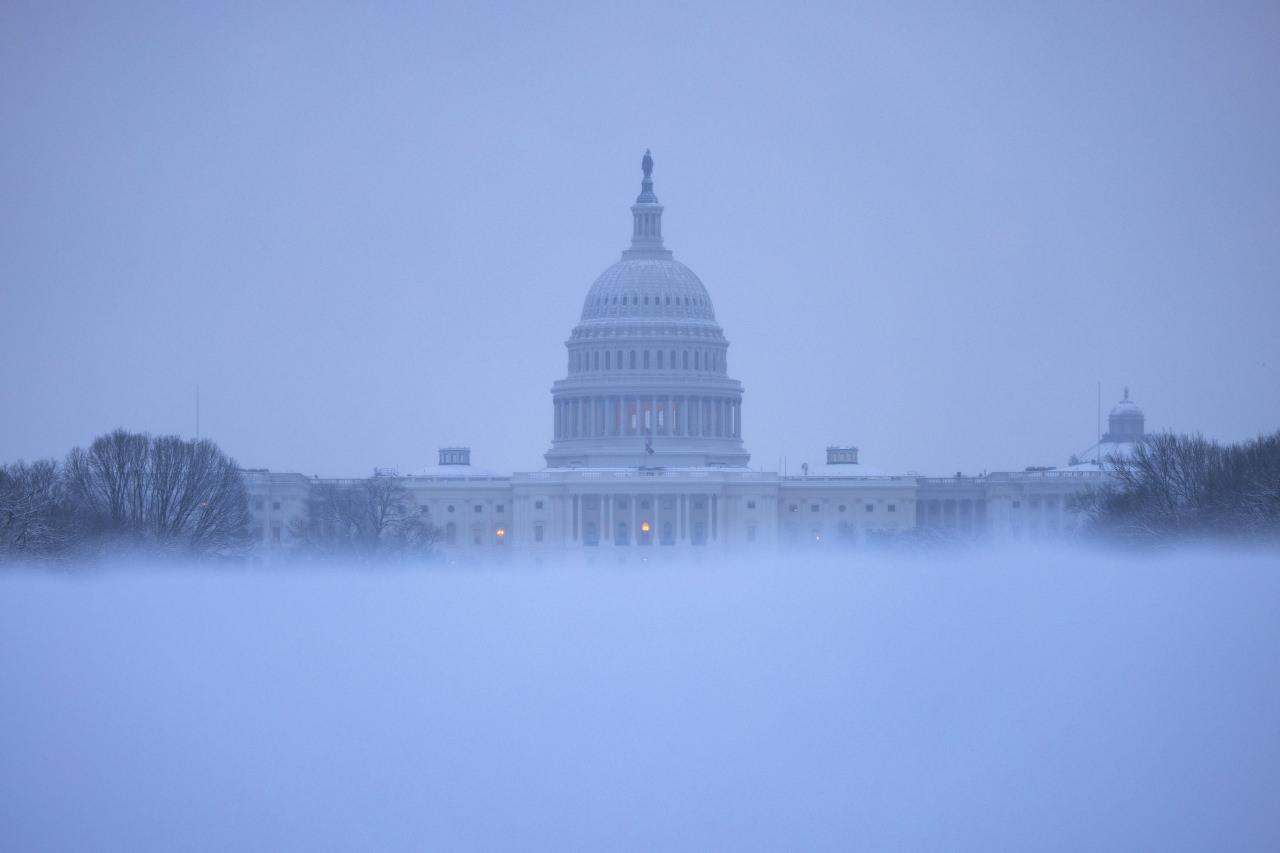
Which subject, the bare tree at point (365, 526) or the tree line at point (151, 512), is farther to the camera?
the bare tree at point (365, 526)

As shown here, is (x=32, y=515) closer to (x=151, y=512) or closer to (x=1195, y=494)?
(x=151, y=512)

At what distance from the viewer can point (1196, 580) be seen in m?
84.6

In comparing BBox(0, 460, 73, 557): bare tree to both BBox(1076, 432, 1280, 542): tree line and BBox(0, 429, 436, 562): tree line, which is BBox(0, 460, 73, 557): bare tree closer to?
BBox(0, 429, 436, 562): tree line

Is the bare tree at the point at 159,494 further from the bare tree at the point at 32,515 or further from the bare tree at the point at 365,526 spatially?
the bare tree at the point at 365,526

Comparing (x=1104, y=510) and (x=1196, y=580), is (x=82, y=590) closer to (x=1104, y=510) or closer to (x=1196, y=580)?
(x=1196, y=580)

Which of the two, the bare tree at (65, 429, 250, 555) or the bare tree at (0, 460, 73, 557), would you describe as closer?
the bare tree at (0, 460, 73, 557)

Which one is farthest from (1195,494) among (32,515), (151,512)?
(32,515)

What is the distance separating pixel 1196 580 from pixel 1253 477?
3638cm

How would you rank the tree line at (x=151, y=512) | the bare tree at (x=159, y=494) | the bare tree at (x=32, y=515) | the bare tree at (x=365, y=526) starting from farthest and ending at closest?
the bare tree at (x=365, y=526) < the bare tree at (x=159, y=494) < the tree line at (x=151, y=512) < the bare tree at (x=32, y=515)

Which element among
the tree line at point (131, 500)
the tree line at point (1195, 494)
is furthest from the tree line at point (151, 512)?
the tree line at point (1195, 494)

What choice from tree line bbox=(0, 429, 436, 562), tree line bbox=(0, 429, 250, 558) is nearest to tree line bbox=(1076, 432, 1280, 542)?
tree line bbox=(0, 429, 436, 562)

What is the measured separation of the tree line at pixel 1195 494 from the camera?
362 feet

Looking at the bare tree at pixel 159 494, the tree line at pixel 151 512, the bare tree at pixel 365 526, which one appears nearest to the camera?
the tree line at pixel 151 512

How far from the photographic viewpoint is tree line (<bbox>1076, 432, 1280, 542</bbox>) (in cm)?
11019
